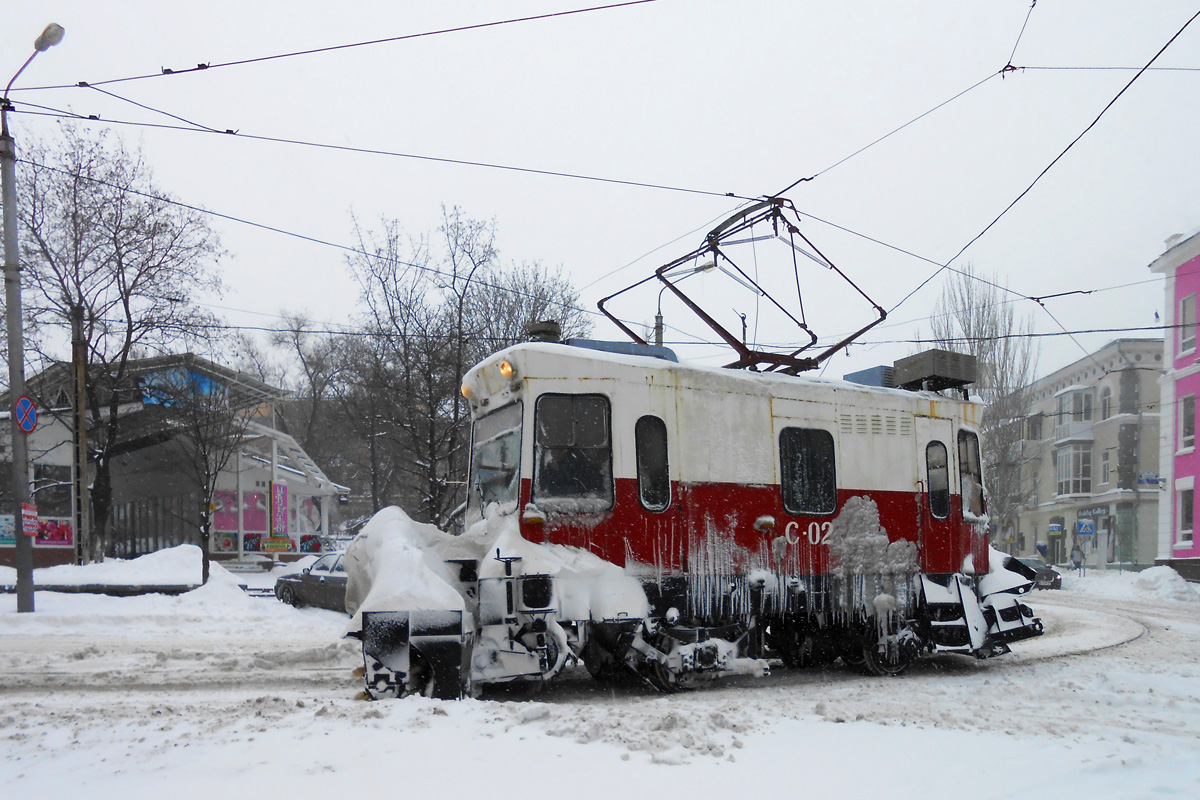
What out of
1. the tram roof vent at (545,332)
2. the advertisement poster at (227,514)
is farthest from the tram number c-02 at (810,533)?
the advertisement poster at (227,514)

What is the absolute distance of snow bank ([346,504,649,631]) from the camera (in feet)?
23.6

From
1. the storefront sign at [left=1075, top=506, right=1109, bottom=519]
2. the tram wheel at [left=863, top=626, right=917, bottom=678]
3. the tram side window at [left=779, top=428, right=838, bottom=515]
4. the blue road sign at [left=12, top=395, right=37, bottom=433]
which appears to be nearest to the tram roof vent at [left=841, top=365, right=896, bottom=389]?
the tram side window at [left=779, top=428, right=838, bottom=515]

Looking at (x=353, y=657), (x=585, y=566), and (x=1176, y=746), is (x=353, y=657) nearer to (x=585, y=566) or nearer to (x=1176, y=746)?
(x=585, y=566)

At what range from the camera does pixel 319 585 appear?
1730 centimetres

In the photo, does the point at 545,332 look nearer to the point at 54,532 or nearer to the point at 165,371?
the point at 165,371

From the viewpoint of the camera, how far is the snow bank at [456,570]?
23.6 ft

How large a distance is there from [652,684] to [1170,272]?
1240 inches

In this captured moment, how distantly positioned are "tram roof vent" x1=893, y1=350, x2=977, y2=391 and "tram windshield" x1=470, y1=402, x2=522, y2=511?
17.5ft

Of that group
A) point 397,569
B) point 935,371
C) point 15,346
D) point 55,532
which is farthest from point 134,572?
point 935,371

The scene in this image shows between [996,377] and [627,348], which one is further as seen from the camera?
[996,377]

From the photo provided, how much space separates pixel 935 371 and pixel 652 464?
4348mm

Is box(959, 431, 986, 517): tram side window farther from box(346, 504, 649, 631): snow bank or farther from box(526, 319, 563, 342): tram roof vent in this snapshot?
box(526, 319, 563, 342): tram roof vent

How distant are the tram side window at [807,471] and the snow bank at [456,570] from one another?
2148 mm

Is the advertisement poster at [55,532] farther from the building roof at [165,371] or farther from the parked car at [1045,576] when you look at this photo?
the parked car at [1045,576]
